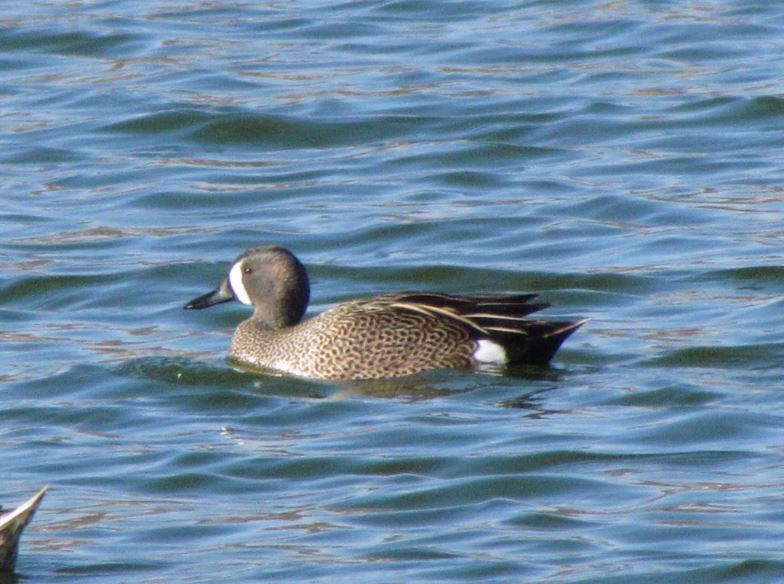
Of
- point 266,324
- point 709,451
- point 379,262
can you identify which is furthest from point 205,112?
point 709,451

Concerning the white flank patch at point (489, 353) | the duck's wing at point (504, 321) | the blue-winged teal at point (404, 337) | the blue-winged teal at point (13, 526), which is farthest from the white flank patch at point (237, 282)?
the blue-winged teal at point (13, 526)

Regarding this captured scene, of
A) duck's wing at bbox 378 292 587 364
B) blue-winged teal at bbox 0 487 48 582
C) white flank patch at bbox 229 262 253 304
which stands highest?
blue-winged teal at bbox 0 487 48 582

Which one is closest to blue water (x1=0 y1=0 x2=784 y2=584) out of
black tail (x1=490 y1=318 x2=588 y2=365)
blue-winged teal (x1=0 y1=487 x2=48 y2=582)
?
black tail (x1=490 y1=318 x2=588 y2=365)

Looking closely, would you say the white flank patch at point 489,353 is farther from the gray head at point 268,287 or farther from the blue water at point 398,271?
the gray head at point 268,287

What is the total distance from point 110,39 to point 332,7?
2.34m

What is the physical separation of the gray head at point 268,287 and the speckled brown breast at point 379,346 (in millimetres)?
395

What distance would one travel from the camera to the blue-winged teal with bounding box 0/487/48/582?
718 cm

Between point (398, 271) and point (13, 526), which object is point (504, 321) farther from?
point (13, 526)

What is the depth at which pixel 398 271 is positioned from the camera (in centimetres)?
1305

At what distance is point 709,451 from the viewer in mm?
9227

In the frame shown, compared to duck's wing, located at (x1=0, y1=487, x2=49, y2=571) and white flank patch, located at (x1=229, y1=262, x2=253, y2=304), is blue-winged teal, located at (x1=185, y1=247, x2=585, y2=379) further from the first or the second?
duck's wing, located at (x1=0, y1=487, x2=49, y2=571)

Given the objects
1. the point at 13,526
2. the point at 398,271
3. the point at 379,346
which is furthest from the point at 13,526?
the point at 398,271

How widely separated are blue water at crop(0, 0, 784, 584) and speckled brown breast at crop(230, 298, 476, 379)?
14 centimetres

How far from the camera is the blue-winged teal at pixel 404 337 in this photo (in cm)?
1101
